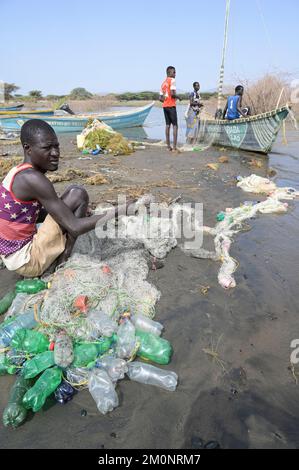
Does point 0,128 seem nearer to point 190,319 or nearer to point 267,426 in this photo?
point 190,319

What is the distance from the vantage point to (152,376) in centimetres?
235

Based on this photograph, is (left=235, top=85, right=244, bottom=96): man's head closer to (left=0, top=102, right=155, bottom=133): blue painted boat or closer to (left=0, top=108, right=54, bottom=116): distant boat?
(left=0, top=102, right=155, bottom=133): blue painted boat

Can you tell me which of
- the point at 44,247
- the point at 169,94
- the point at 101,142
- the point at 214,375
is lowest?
the point at 214,375

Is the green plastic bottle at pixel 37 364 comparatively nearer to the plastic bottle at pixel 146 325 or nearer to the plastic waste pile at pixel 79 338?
the plastic waste pile at pixel 79 338

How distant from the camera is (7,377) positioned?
240 cm

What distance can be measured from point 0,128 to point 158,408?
1754 centimetres

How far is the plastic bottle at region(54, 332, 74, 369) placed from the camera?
236cm

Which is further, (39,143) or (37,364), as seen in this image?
(39,143)

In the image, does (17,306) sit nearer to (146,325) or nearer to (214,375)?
(146,325)

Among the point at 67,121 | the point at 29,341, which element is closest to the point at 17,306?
the point at 29,341

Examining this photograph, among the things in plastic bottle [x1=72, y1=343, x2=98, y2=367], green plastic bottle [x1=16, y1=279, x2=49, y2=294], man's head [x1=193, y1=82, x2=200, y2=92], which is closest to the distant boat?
man's head [x1=193, y1=82, x2=200, y2=92]

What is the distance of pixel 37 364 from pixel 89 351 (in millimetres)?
392

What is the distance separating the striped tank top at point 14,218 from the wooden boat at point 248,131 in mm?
8320
